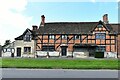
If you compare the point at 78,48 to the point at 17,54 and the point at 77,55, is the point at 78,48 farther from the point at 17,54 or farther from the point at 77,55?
the point at 17,54

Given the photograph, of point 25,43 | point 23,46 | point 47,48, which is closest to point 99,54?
point 47,48

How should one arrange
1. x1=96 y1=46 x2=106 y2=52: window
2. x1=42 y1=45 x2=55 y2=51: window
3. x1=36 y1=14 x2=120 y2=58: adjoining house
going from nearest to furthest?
x1=36 y1=14 x2=120 y2=58: adjoining house → x1=96 y1=46 x2=106 y2=52: window → x1=42 y1=45 x2=55 y2=51: window

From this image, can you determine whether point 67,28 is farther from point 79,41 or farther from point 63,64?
point 63,64

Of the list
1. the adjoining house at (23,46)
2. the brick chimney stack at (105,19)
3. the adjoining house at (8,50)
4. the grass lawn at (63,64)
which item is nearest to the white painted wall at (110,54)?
the brick chimney stack at (105,19)

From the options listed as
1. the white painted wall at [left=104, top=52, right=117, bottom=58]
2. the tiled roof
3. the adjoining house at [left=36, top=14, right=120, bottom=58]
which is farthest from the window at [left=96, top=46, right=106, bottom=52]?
the tiled roof

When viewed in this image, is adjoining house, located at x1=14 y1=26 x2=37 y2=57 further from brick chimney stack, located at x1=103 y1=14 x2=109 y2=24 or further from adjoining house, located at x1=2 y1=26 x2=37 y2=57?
brick chimney stack, located at x1=103 y1=14 x2=109 y2=24

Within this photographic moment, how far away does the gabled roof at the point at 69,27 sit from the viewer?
181 ft

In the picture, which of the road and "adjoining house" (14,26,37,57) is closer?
the road

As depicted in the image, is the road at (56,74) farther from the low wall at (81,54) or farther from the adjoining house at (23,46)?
the adjoining house at (23,46)

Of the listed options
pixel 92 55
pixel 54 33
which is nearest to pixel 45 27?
pixel 54 33

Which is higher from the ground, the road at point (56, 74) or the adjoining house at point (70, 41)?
the adjoining house at point (70, 41)

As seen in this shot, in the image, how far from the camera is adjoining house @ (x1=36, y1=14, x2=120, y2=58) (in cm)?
5299

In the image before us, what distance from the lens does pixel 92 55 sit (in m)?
52.6

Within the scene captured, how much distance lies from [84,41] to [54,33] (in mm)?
5896
